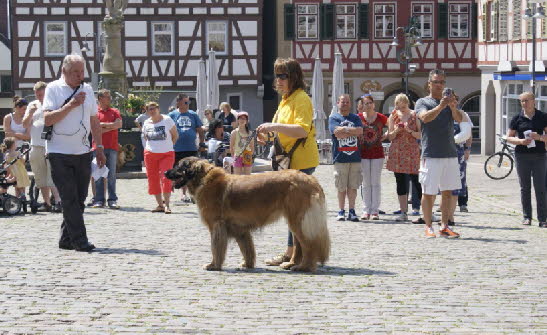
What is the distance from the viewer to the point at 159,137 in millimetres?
16953

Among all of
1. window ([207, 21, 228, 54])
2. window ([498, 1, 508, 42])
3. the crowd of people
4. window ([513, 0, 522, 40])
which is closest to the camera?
the crowd of people

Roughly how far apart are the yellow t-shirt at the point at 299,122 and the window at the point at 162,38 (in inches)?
1594

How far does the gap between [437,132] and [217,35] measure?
38.4 m

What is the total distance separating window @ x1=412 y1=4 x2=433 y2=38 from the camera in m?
52.1

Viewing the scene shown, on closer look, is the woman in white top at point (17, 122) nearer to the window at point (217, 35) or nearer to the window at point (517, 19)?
the window at point (517, 19)

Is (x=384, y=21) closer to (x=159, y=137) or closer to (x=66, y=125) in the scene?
(x=159, y=137)

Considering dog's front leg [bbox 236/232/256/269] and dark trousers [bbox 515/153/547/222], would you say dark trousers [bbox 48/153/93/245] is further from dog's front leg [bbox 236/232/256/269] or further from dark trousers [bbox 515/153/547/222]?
dark trousers [bbox 515/153/547/222]

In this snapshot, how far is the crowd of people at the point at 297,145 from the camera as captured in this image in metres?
10.8

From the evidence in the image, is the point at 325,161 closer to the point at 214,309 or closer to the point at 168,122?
the point at 168,122

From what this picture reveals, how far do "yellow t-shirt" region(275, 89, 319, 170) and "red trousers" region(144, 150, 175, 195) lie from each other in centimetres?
633

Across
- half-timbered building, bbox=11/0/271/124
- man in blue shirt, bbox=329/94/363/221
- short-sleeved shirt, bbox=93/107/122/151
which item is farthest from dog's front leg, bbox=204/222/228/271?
half-timbered building, bbox=11/0/271/124

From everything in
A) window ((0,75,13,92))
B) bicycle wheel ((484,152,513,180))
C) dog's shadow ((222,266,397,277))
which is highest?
window ((0,75,13,92))

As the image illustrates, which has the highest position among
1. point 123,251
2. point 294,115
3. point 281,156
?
point 294,115

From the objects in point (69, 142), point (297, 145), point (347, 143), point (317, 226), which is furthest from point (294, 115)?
point (347, 143)
